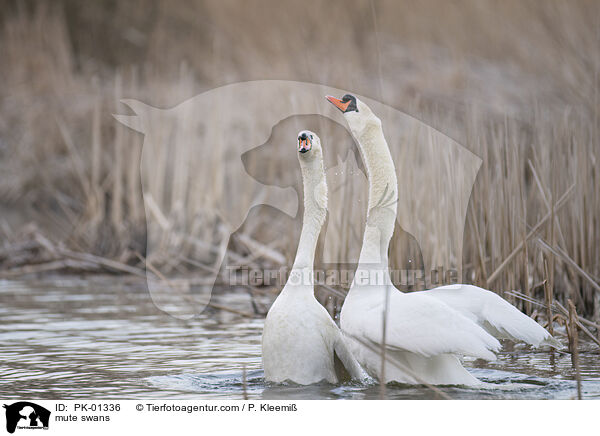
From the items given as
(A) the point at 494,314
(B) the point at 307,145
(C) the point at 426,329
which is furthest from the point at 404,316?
(B) the point at 307,145

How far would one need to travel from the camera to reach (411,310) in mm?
3580

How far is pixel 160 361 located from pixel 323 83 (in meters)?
2.17

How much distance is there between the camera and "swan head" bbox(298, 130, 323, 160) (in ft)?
13.0

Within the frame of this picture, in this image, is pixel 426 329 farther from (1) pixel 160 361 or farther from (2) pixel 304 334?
(1) pixel 160 361

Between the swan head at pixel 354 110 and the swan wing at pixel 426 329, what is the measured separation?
2.58 ft

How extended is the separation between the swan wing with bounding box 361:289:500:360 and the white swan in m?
0.33

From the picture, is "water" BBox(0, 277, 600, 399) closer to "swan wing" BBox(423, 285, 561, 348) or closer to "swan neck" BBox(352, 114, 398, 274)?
"swan wing" BBox(423, 285, 561, 348)

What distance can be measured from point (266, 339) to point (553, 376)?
1201mm

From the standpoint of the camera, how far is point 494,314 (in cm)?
378
